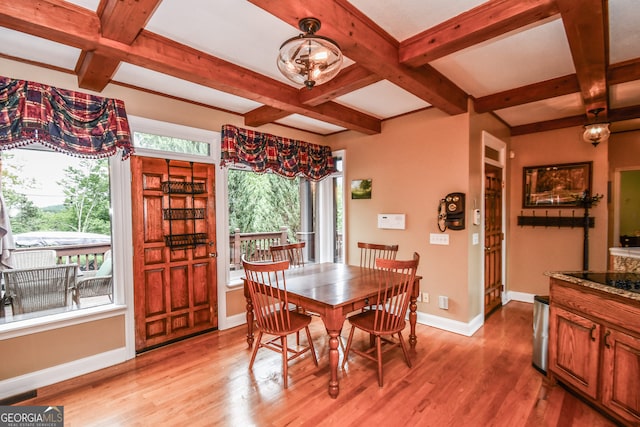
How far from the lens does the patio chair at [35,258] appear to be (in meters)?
2.73

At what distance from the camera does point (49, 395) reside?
Result: 2387 millimetres

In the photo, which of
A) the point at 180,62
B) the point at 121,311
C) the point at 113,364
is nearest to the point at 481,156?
the point at 180,62

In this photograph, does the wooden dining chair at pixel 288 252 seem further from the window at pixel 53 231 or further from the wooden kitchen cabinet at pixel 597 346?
the wooden kitchen cabinet at pixel 597 346

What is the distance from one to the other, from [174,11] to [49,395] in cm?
302

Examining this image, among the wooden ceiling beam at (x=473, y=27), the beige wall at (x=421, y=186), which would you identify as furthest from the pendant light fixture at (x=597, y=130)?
the wooden ceiling beam at (x=473, y=27)

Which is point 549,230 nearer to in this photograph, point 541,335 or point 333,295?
point 541,335

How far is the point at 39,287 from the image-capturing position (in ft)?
8.99

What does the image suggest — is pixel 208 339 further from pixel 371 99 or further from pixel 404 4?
pixel 404 4

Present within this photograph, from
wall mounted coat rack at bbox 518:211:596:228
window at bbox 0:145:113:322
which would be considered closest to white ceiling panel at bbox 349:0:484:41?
window at bbox 0:145:113:322

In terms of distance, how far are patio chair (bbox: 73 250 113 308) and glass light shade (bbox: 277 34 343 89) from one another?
2716mm

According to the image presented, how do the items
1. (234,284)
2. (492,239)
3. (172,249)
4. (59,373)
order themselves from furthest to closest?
(492,239)
(234,284)
(172,249)
(59,373)

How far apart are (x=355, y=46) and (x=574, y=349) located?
271 centimetres

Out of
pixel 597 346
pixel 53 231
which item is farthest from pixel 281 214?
pixel 597 346

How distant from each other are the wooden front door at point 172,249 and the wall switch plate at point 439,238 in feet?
8.78
